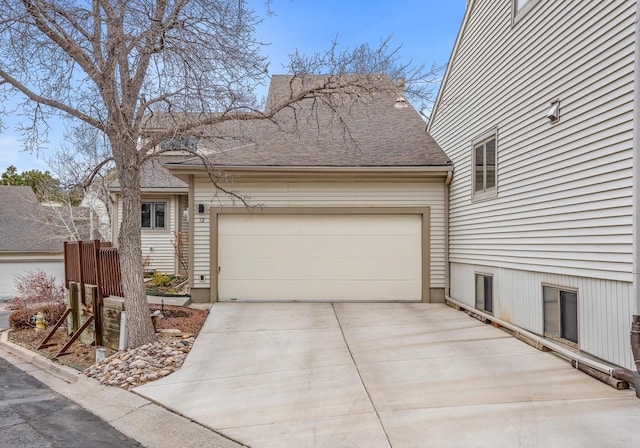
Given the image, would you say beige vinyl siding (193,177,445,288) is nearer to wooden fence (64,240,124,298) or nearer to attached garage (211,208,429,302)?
attached garage (211,208,429,302)

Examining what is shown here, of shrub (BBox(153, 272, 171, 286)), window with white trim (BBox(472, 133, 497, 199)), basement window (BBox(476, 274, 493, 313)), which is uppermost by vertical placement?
window with white trim (BBox(472, 133, 497, 199))

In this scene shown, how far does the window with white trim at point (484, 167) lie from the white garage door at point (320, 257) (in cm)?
219

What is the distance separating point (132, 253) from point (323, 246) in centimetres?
466

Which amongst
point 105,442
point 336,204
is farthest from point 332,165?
point 105,442

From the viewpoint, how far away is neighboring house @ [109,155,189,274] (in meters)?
15.8

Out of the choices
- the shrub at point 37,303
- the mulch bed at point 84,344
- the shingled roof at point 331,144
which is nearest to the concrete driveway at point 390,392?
the mulch bed at point 84,344

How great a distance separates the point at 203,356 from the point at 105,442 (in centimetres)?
238

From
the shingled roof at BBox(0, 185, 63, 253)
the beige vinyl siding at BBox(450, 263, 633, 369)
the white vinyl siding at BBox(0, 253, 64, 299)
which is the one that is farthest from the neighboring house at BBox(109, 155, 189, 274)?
the beige vinyl siding at BBox(450, 263, 633, 369)

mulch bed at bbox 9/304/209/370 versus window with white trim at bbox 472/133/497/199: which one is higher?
window with white trim at bbox 472/133/497/199

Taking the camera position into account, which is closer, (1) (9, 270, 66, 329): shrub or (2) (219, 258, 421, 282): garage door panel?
(1) (9, 270, 66, 329): shrub

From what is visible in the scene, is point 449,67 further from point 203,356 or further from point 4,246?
point 4,246

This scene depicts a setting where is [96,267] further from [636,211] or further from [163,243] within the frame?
[163,243]

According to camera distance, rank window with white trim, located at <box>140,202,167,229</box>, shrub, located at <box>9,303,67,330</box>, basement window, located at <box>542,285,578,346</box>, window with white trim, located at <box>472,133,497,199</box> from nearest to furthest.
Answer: basement window, located at <box>542,285,578,346</box> < window with white trim, located at <box>472,133,497,199</box> < shrub, located at <box>9,303,67,330</box> < window with white trim, located at <box>140,202,167,229</box>

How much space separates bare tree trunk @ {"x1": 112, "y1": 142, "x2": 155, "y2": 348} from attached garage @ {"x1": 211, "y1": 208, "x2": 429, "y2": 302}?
3619 millimetres
